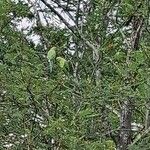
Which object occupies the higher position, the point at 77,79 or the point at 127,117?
the point at 77,79

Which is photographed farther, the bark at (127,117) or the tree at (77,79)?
the bark at (127,117)

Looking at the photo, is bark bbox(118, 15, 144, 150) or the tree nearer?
the tree

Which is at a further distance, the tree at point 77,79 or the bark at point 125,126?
the bark at point 125,126

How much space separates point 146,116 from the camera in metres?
4.16

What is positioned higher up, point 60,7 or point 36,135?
point 60,7

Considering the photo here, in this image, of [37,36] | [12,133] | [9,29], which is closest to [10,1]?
[9,29]

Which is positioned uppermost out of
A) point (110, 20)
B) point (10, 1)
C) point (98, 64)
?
point (10, 1)

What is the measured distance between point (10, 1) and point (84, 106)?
1.62 metres

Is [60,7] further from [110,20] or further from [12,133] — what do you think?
[12,133]

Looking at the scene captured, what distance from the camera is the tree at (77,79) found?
3.87 meters

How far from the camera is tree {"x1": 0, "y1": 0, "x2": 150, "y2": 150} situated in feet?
12.7

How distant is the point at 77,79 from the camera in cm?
466

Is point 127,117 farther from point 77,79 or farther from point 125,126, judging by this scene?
point 77,79

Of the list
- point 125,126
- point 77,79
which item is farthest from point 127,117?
point 77,79
